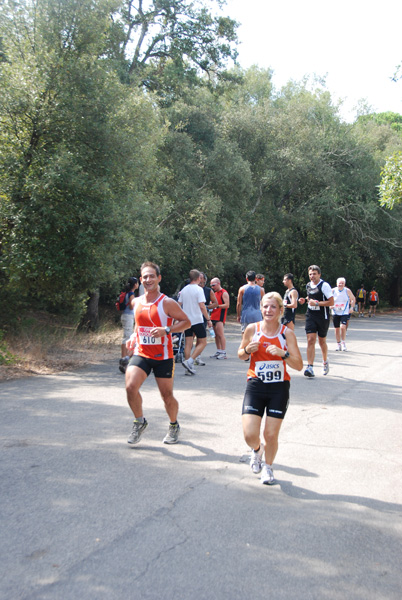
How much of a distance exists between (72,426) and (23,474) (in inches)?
68.6

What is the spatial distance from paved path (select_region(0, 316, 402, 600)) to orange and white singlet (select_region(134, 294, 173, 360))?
3.20 ft

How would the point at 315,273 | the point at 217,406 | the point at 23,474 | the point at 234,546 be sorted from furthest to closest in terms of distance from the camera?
1. the point at 315,273
2. the point at 217,406
3. the point at 23,474
4. the point at 234,546

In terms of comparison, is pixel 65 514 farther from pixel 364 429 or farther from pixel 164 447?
pixel 364 429

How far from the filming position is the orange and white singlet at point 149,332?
5.98 metres

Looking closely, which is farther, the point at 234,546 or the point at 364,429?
the point at 364,429

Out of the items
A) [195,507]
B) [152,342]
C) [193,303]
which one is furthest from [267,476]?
[193,303]

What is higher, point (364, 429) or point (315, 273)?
point (315, 273)

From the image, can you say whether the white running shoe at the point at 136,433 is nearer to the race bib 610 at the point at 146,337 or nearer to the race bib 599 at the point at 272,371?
the race bib 610 at the point at 146,337

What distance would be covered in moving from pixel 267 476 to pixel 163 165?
20290 millimetres

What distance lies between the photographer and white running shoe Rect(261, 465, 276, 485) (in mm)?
4906

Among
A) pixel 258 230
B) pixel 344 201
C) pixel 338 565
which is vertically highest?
pixel 344 201

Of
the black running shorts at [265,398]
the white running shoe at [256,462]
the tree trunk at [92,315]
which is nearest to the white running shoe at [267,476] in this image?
the white running shoe at [256,462]

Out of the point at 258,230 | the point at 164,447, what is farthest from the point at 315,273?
the point at 258,230

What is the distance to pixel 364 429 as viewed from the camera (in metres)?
6.93
